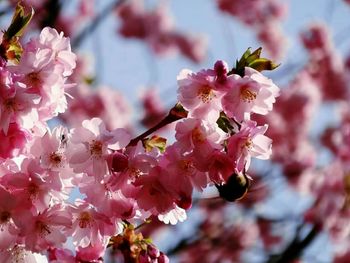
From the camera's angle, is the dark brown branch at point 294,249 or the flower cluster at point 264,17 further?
the flower cluster at point 264,17

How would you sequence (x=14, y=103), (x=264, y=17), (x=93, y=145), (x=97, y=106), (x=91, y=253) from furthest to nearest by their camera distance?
(x=264, y=17) → (x=97, y=106) → (x=91, y=253) → (x=93, y=145) → (x=14, y=103)

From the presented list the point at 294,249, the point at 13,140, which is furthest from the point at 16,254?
the point at 294,249

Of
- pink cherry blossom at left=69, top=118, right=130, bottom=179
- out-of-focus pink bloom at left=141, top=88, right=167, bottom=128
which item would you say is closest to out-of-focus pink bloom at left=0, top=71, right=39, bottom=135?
pink cherry blossom at left=69, top=118, right=130, bottom=179

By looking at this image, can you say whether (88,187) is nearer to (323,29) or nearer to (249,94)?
(249,94)

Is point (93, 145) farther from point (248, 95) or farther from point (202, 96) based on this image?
point (248, 95)

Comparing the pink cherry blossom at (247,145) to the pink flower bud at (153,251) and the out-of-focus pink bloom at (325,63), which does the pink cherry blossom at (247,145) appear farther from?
the out-of-focus pink bloom at (325,63)

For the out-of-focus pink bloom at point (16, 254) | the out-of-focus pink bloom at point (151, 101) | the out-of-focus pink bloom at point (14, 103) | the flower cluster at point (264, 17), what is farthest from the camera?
the flower cluster at point (264, 17)

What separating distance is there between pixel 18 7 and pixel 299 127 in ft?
26.4

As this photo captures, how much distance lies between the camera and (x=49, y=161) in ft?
5.78

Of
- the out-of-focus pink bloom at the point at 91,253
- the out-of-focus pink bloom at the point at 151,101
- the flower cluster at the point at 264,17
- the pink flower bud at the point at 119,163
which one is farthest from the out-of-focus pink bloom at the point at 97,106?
the pink flower bud at the point at 119,163

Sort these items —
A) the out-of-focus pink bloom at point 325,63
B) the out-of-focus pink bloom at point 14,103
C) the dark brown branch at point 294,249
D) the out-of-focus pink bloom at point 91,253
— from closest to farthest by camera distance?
the out-of-focus pink bloom at point 14,103, the out-of-focus pink bloom at point 91,253, the dark brown branch at point 294,249, the out-of-focus pink bloom at point 325,63

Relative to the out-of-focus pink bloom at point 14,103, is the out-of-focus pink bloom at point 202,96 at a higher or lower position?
higher

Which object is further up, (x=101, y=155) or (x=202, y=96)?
(x=202, y=96)

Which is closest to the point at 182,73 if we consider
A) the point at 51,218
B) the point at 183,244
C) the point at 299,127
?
the point at 51,218
